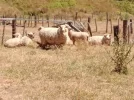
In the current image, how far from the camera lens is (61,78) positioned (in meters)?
10.6

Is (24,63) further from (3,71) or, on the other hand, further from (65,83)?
(65,83)

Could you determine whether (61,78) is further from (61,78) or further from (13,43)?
(13,43)

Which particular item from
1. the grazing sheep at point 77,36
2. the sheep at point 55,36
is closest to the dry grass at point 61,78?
the sheep at point 55,36

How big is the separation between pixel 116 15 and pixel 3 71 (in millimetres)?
33585

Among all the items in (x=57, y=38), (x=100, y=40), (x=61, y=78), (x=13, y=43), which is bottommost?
(x=61, y=78)

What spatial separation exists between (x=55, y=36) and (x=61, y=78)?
6.72 m

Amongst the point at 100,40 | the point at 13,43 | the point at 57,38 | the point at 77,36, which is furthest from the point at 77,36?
the point at 13,43

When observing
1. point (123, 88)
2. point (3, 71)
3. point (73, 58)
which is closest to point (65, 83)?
point (123, 88)

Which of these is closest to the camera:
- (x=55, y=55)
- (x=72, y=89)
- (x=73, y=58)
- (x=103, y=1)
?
(x=72, y=89)

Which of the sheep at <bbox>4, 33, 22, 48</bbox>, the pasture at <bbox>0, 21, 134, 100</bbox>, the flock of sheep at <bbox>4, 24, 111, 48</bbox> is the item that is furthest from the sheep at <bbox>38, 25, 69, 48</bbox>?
the pasture at <bbox>0, 21, 134, 100</bbox>

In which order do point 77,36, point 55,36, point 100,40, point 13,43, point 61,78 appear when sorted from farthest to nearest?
1. point 100,40
2. point 77,36
3. point 13,43
4. point 55,36
5. point 61,78

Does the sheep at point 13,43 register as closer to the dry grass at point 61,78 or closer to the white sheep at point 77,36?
the white sheep at point 77,36

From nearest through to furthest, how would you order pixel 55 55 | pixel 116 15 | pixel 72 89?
1. pixel 72 89
2. pixel 55 55
3. pixel 116 15

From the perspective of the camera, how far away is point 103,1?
50875mm
